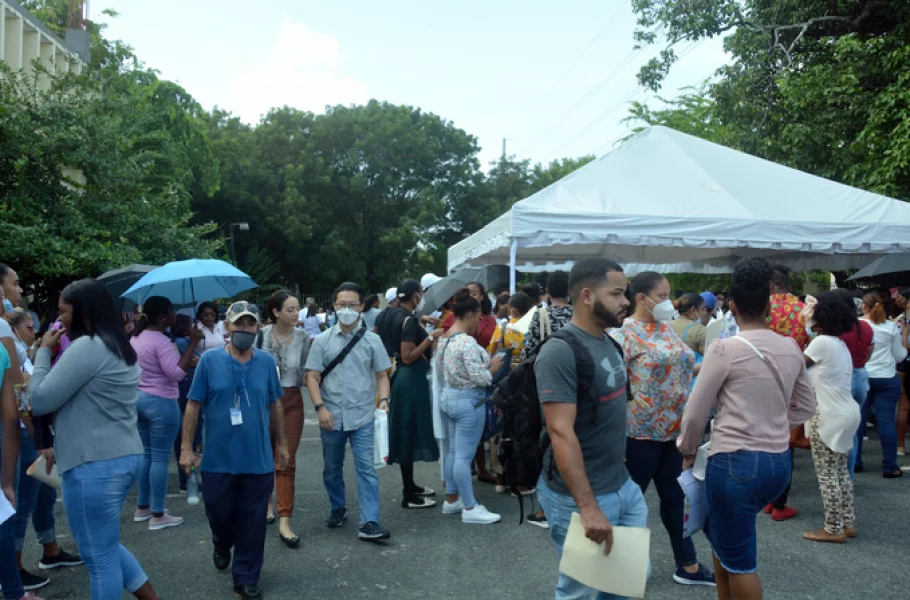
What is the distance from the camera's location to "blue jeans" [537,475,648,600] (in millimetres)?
3021

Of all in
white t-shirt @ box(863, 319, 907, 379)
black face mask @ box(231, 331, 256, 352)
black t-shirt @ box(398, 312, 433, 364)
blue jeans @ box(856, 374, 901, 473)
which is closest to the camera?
black face mask @ box(231, 331, 256, 352)

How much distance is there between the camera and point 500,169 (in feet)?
144

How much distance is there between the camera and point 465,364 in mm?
6234

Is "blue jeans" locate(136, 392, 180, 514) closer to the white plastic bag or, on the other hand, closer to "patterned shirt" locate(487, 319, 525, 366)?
the white plastic bag

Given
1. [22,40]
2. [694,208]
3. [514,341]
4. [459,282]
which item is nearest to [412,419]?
[514,341]

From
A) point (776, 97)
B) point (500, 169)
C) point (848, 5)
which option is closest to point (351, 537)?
point (776, 97)

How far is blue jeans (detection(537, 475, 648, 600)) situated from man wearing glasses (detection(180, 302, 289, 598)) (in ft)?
7.23

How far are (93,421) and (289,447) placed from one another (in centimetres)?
251

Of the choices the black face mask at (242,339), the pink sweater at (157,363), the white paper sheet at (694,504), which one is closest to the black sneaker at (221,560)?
the black face mask at (242,339)

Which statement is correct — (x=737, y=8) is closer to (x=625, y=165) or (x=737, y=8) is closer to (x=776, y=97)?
(x=776, y=97)

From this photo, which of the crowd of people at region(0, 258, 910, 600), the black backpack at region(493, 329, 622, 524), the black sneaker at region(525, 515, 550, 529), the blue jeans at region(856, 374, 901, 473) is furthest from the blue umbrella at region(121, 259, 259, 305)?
the blue jeans at region(856, 374, 901, 473)

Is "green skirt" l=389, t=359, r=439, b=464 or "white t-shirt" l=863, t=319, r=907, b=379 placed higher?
"white t-shirt" l=863, t=319, r=907, b=379

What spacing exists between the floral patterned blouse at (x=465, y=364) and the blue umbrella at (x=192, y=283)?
2394 millimetres

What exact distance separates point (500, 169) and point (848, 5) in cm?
2844
